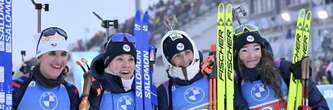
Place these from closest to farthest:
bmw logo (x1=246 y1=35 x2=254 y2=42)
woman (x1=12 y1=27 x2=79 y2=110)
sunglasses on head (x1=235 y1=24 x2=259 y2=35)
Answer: woman (x1=12 y1=27 x2=79 y2=110) → bmw logo (x1=246 y1=35 x2=254 y2=42) → sunglasses on head (x1=235 y1=24 x2=259 y2=35)

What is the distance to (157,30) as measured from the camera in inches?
587

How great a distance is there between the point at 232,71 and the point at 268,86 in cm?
29

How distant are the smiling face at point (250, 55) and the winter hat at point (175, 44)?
1.32 ft

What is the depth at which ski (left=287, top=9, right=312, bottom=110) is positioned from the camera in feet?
13.1

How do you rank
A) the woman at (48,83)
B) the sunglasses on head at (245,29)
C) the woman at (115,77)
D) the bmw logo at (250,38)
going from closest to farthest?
the woman at (48,83) → the woman at (115,77) → the bmw logo at (250,38) → the sunglasses on head at (245,29)

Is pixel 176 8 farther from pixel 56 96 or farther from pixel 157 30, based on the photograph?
pixel 56 96

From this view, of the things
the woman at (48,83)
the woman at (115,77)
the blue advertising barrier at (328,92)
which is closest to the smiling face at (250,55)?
the woman at (115,77)

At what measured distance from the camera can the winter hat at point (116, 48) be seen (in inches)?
154

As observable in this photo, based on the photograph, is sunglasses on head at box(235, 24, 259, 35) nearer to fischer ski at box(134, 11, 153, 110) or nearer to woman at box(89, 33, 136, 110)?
fischer ski at box(134, 11, 153, 110)

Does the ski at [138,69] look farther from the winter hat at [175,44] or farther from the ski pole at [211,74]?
the ski pole at [211,74]

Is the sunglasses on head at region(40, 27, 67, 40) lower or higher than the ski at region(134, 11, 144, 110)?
higher

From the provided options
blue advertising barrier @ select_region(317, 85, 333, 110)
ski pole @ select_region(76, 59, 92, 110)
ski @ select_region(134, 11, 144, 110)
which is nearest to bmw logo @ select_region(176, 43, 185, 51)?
ski @ select_region(134, 11, 144, 110)

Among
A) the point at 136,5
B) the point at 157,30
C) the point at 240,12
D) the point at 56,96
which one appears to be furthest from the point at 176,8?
the point at 56,96

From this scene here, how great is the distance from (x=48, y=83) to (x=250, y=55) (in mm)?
1519
